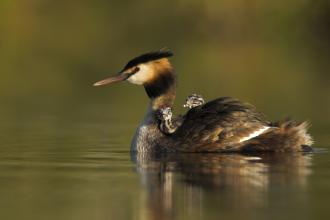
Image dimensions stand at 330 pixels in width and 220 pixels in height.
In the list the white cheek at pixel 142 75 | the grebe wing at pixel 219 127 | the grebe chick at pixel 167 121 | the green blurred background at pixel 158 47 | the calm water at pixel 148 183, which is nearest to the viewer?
the calm water at pixel 148 183

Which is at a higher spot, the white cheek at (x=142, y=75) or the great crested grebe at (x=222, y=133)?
the white cheek at (x=142, y=75)

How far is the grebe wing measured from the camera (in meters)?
15.8

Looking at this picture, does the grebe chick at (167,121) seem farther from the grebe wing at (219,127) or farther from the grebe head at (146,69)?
the grebe head at (146,69)

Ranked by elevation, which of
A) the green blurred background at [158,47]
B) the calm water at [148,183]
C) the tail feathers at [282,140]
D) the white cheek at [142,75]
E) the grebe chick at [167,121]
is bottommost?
the calm water at [148,183]

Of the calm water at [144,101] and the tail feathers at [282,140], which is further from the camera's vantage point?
the tail feathers at [282,140]

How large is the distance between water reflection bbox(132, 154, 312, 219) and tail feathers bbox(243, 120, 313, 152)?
0.32m

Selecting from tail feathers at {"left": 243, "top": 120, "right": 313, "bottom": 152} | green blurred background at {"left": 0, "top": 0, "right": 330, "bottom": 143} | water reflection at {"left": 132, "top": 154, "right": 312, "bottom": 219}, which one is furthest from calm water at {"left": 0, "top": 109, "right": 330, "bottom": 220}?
green blurred background at {"left": 0, "top": 0, "right": 330, "bottom": 143}

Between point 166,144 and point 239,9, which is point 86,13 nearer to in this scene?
point 239,9

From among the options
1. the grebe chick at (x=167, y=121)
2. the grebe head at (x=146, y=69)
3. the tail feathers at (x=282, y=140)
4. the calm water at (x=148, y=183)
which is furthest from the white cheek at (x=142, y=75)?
the tail feathers at (x=282, y=140)

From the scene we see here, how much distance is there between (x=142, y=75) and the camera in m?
16.8

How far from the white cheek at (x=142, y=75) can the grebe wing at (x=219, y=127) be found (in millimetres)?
1202

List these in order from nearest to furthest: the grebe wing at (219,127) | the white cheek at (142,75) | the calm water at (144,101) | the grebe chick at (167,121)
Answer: the calm water at (144,101) → the grebe wing at (219,127) → the grebe chick at (167,121) → the white cheek at (142,75)

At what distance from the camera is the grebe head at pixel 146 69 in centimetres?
1683

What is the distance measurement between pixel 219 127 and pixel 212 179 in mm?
2741
